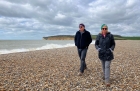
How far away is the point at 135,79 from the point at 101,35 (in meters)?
2.55

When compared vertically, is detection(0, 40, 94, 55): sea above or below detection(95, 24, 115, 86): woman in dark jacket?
below

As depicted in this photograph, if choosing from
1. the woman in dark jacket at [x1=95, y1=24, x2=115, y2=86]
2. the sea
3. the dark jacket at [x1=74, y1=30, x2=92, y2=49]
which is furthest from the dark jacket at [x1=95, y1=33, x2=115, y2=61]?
the sea

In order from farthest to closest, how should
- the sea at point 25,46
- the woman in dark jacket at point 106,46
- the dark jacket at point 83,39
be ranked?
the sea at point 25,46 < the dark jacket at point 83,39 < the woman in dark jacket at point 106,46

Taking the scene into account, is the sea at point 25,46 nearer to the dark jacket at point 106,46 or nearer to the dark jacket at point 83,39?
the dark jacket at point 83,39

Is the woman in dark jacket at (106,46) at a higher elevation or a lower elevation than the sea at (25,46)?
higher

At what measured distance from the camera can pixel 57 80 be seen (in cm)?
642

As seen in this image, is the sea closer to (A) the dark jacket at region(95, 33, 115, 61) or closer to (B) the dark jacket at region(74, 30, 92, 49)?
(B) the dark jacket at region(74, 30, 92, 49)

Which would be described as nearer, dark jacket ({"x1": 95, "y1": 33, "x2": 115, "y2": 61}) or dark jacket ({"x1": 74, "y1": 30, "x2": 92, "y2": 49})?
dark jacket ({"x1": 95, "y1": 33, "x2": 115, "y2": 61})

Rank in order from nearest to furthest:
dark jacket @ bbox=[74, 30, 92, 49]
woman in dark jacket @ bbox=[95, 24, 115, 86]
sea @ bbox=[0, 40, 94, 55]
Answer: woman in dark jacket @ bbox=[95, 24, 115, 86], dark jacket @ bbox=[74, 30, 92, 49], sea @ bbox=[0, 40, 94, 55]

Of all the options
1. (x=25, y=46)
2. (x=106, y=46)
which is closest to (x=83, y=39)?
(x=106, y=46)

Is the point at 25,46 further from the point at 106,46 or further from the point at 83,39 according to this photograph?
the point at 106,46

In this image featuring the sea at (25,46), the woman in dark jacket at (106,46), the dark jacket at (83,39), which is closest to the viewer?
the woman in dark jacket at (106,46)

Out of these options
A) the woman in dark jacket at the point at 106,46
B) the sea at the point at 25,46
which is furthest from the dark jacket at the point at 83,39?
the sea at the point at 25,46

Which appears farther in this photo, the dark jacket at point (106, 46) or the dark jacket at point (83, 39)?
the dark jacket at point (83, 39)
